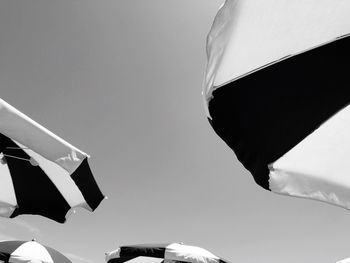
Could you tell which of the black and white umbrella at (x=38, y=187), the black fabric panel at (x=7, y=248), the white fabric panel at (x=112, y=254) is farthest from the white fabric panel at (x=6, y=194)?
the white fabric panel at (x=112, y=254)

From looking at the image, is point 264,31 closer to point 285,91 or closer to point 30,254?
point 285,91

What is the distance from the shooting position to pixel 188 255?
17.8 ft

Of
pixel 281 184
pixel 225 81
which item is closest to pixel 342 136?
pixel 281 184

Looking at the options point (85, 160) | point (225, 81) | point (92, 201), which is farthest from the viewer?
point (92, 201)

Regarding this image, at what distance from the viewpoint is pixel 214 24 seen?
1307mm

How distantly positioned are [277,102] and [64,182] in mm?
3484

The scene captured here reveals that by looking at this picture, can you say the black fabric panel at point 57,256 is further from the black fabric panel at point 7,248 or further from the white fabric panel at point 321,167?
the white fabric panel at point 321,167

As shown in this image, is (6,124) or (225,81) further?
(6,124)

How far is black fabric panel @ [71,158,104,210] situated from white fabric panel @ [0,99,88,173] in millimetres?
340

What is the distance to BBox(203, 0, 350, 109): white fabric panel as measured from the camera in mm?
1294

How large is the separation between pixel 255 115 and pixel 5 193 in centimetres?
426

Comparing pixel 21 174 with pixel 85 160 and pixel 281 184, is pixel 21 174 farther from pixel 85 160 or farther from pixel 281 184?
pixel 281 184

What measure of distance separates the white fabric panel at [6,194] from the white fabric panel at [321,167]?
413 centimetres

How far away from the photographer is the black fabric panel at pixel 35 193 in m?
4.38
